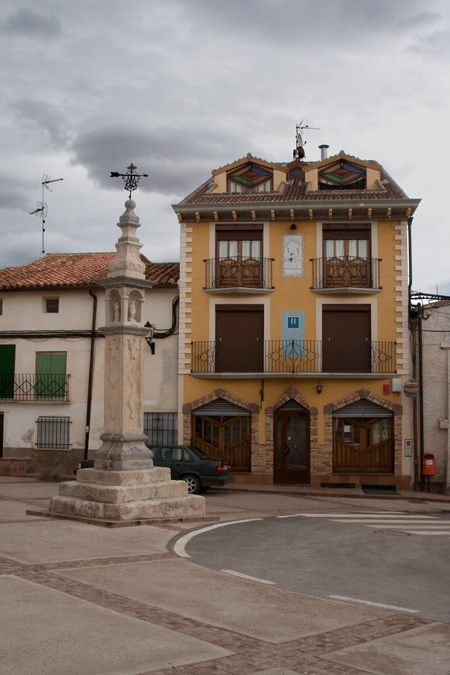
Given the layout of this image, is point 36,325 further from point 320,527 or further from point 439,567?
point 439,567

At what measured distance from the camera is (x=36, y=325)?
2669 cm

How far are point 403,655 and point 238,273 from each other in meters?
19.8

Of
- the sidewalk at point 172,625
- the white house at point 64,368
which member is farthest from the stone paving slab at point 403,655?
the white house at point 64,368

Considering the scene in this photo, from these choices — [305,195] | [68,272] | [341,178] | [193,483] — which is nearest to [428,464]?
[193,483]

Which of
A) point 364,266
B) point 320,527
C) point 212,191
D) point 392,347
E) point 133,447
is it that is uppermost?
point 212,191

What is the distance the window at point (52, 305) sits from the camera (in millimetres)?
26734

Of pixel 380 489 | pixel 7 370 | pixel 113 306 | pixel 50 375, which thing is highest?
pixel 113 306

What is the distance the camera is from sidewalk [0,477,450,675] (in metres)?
5.54

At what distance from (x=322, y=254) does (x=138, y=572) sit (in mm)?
17740

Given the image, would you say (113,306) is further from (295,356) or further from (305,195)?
(305,195)

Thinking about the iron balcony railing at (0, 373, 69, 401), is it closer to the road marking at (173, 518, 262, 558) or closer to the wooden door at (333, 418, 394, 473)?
the wooden door at (333, 418, 394, 473)

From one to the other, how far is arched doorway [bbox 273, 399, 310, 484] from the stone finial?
11.8 m

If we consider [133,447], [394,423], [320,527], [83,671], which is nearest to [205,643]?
[83,671]

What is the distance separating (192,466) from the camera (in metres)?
20.6
